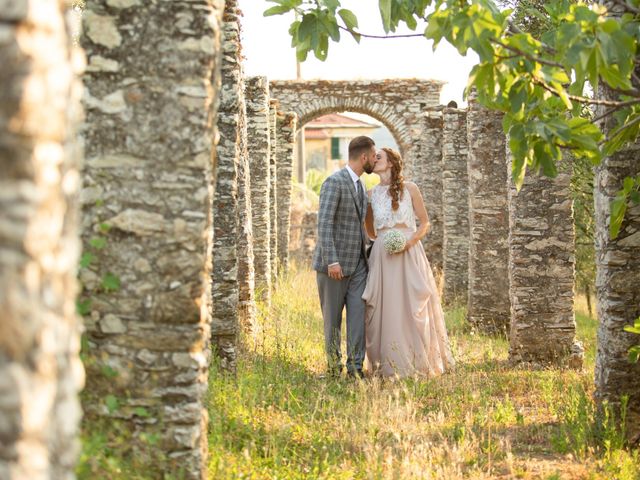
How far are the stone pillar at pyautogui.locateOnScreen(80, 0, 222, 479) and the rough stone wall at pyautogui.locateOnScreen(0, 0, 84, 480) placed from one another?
5.33ft

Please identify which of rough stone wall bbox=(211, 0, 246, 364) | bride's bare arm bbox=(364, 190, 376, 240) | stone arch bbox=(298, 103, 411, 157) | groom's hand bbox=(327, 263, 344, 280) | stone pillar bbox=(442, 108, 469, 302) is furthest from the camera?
stone arch bbox=(298, 103, 411, 157)

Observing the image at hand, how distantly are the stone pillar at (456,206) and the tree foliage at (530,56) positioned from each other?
406 inches

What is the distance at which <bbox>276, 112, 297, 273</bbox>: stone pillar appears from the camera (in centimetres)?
1841

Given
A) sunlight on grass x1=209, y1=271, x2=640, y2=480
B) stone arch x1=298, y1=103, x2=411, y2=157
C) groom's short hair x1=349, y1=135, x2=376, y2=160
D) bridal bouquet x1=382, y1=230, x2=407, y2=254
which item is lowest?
sunlight on grass x1=209, y1=271, x2=640, y2=480

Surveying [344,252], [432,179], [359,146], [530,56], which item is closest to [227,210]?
[344,252]

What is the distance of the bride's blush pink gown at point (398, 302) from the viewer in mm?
8109

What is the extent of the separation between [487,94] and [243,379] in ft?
9.74

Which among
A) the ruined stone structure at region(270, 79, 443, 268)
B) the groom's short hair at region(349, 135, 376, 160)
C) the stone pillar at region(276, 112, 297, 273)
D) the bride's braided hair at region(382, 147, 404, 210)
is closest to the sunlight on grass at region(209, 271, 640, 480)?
the bride's braided hair at region(382, 147, 404, 210)

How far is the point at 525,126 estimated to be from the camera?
395 cm

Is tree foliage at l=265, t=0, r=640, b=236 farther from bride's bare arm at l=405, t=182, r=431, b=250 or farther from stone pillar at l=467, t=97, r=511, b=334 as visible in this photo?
stone pillar at l=467, t=97, r=511, b=334

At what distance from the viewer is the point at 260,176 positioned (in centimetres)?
1240

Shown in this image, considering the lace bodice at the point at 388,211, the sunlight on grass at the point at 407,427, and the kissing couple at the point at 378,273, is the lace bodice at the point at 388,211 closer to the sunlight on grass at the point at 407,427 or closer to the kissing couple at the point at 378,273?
the kissing couple at the point at 378,273

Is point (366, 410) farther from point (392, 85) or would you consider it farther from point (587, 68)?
point (392, 85)

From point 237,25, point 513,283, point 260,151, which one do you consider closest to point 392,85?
point 260,151
